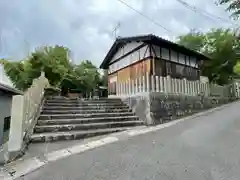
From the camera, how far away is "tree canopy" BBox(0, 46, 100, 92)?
17531 mm

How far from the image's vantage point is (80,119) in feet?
23.2

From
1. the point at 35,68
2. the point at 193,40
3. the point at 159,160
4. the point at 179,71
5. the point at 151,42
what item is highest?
the point at 193,40

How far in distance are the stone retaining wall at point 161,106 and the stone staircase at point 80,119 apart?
0.32 meters

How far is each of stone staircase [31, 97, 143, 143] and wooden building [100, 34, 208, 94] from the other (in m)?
4.76

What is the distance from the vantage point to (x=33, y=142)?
17.7ft

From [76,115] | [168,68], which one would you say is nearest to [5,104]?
[76,115]

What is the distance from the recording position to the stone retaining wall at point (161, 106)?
762 cm

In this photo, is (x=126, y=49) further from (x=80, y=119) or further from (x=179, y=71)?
(x=80, y=119)

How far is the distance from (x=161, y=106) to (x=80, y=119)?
295cm

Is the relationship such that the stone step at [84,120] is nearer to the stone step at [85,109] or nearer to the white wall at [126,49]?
the stone step at [85,109]

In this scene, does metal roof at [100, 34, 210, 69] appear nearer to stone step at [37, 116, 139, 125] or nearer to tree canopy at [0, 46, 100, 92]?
tree canopy at [0, 46, 100, 92]

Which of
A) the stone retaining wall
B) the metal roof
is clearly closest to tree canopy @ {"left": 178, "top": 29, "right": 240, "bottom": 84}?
the metal roof

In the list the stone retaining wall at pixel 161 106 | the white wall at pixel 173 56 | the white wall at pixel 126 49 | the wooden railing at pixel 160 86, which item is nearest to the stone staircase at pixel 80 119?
the stone retaining wall at pixel 161 106

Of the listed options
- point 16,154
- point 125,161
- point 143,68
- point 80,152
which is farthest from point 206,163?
point 143,68
